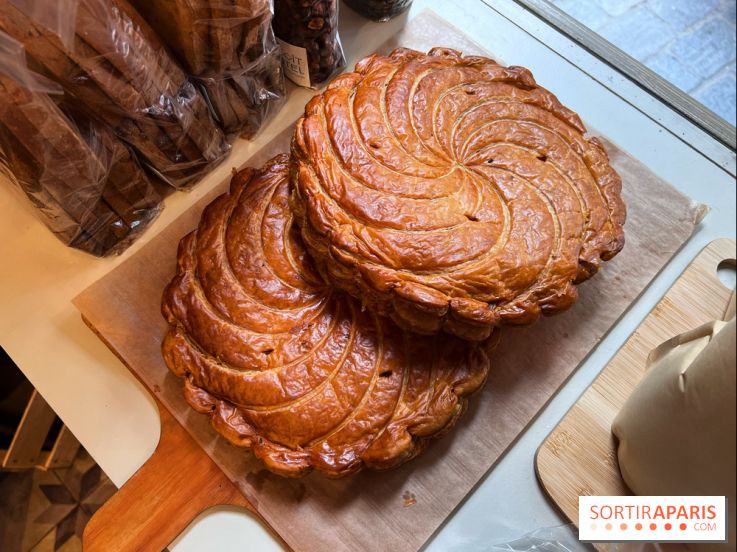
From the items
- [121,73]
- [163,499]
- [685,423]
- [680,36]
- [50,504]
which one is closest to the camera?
[685,423]

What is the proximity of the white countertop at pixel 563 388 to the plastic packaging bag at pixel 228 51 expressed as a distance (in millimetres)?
128

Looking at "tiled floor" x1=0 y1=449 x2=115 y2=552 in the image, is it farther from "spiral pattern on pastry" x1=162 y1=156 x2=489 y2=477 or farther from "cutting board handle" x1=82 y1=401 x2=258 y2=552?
"spiral pattern on pastry" x1=162 y1=156 x2=489 y2=477

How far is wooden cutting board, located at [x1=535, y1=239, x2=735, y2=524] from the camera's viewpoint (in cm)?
173

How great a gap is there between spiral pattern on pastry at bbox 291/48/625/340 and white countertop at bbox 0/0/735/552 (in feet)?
1.41

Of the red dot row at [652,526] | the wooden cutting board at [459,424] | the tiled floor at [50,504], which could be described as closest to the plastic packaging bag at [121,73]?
the wooden cutting board at [459,424]

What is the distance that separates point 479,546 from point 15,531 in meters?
1.89

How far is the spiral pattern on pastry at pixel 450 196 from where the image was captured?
1.54 meters

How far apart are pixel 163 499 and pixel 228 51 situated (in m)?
1.25

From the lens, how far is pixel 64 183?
1.72 m

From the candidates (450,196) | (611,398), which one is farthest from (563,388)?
(450,196)

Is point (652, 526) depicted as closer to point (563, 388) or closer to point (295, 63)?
point (563, 388)

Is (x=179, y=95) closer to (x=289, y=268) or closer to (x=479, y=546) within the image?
(x=289, y=268)

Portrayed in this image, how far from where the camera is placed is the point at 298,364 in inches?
65.0

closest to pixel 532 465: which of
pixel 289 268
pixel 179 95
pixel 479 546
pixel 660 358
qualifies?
pixel 479 546
